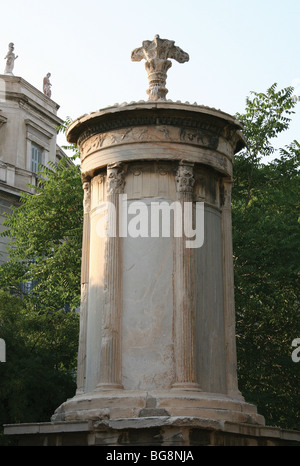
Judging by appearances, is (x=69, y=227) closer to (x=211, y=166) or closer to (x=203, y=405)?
(x=211, y=166)

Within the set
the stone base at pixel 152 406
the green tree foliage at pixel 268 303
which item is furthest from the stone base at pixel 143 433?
the green tree foliage at pixel 268 303

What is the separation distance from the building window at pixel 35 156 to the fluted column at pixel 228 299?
23.0 meters

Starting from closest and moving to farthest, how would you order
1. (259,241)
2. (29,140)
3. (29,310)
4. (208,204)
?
(208,204) < (259,241) < (29,310) < (29,140)

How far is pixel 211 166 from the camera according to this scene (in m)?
13.4

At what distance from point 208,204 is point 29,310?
10724 mm

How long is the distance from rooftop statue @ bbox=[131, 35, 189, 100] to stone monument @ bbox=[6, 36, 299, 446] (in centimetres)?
3

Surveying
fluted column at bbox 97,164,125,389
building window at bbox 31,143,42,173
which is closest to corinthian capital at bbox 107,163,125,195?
fluted column at bbox 97,164,125,389

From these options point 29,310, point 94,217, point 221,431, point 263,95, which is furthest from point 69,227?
point 221,431

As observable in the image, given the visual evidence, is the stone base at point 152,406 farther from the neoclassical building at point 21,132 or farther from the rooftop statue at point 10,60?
the rooftop statue at point 10,60

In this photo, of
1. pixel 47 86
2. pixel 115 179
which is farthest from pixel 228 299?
pixel 47 86

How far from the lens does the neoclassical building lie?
112 feet

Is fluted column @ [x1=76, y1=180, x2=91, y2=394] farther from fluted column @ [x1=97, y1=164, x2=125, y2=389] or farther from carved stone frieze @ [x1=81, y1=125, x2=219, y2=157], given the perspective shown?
carved stone frieze @ [x1=81, y1=125, x2=219, y2=157]

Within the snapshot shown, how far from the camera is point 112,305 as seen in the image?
12.3m

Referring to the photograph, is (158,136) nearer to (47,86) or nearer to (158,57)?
(158,57)
